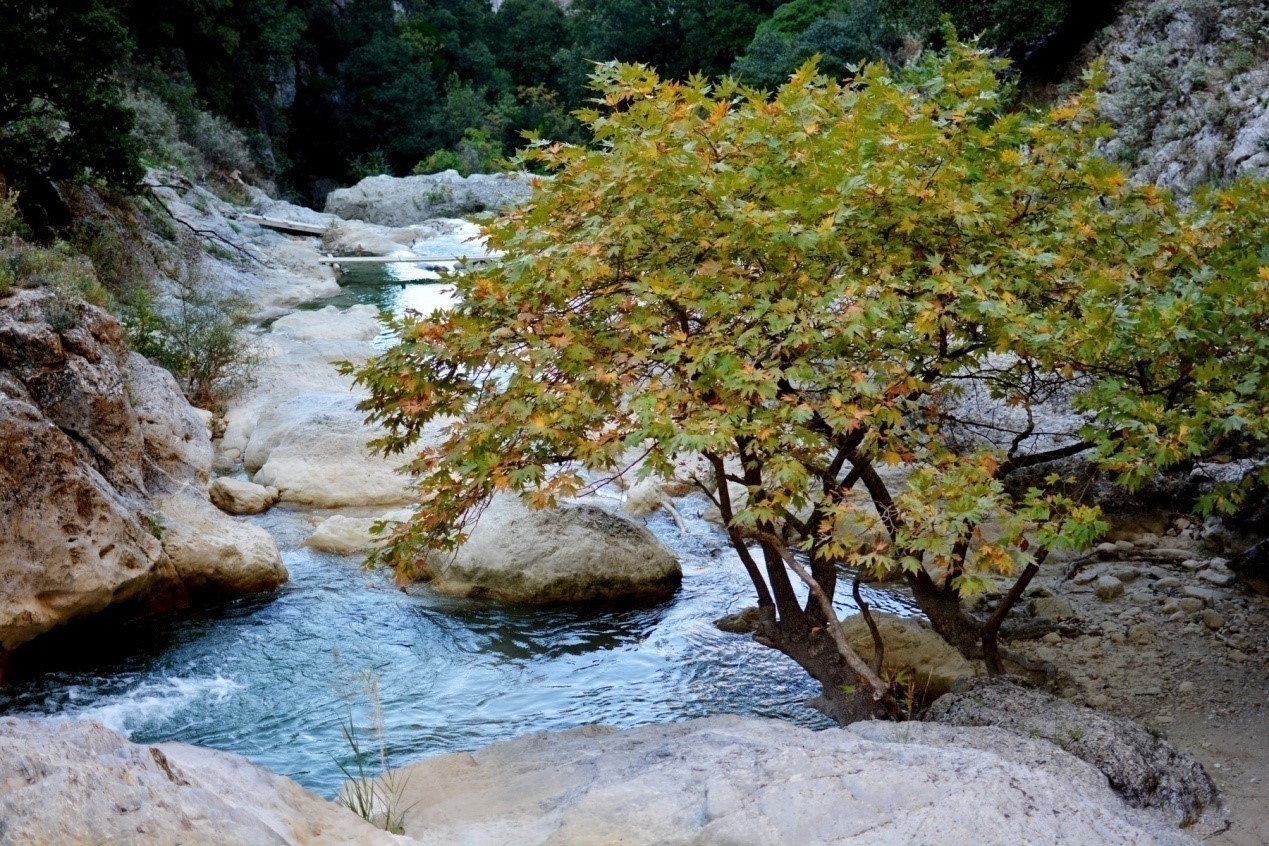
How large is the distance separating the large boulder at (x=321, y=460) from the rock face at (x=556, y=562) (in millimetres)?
1981

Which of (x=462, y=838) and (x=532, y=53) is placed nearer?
(x=462, y=838)

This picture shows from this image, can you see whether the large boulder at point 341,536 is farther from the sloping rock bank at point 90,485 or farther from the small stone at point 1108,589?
the small stone at point 1108,589

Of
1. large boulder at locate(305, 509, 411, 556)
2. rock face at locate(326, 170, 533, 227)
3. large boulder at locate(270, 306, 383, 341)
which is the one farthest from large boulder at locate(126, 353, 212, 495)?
rock face at locate(326, 170, 533, 227)

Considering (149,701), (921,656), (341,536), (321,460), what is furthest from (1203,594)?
(321,460)

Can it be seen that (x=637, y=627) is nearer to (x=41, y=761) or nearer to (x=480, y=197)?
(x=41, y=761)

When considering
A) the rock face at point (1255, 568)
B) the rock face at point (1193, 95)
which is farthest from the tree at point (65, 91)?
the rock face at point (1255, 568)

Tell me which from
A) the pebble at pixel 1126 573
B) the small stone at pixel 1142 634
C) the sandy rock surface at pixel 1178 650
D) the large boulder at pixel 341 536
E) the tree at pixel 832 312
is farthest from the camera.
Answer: the large boulder at pixel 341 536

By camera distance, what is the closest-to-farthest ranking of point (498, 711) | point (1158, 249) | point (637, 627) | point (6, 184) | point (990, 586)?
point (990, 586) < point (1158, 249) < point (498, 711) < point (637, 627) < point (6, 184)

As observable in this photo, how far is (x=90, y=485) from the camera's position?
24.7 feet

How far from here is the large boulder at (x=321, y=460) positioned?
11.2 m

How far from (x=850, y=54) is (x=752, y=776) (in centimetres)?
3564

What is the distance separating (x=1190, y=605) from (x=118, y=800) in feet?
24.0

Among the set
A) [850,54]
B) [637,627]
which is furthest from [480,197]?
[637,627]

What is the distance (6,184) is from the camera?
14.9m
